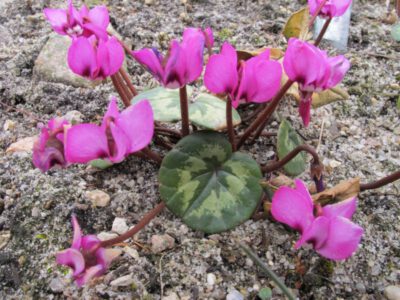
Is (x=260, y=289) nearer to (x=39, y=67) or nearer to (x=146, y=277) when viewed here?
(x=146, y=277)

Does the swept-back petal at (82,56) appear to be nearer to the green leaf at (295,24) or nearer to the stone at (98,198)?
the stone at (98,198)

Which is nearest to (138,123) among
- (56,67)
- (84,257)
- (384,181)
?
(84,257)

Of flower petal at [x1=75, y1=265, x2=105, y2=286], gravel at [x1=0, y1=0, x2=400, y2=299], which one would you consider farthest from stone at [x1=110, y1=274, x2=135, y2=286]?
flower petal at [x1=75, y1=265, x2=105, y2=286]

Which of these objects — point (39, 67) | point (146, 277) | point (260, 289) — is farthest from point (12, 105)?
point (260, 289)

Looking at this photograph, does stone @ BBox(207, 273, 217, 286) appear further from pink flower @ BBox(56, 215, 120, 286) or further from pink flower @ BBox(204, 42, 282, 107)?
pink flower @ BBox(204, 42, 282, 107)

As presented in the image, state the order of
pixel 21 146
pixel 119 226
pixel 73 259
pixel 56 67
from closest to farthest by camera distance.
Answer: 1. pixel 73 259
2. pixel 119 226
3. pixel 21 146
4. pixel 56 67

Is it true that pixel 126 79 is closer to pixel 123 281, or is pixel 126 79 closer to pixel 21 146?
pixel 21 146

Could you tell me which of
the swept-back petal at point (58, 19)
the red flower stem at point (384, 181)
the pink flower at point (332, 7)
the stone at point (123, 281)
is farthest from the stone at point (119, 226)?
the pink flower at point (332, 7)

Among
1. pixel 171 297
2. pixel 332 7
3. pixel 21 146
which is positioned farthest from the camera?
pixel 21 146
